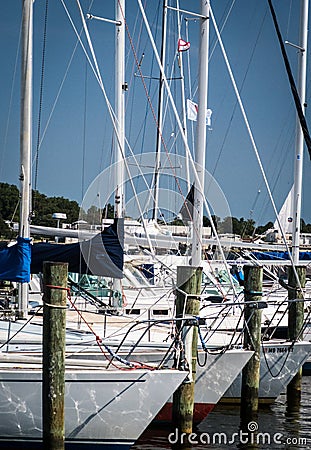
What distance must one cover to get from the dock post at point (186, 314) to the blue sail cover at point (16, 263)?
3.79 m

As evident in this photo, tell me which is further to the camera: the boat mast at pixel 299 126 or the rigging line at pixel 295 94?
the boat mast at pixel 299 126

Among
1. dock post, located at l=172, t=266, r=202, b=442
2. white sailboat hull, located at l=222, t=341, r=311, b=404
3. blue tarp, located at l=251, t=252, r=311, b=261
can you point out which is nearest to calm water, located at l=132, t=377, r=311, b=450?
white sailboat hull, located at l=222, t=341, r=311, b=404

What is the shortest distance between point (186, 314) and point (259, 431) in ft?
11.6

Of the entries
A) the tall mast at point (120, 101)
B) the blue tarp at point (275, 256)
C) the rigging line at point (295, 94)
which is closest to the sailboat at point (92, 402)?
the rigging line at point (295, 94)

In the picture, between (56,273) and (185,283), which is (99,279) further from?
(56,273)

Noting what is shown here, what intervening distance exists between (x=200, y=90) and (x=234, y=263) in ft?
39.2

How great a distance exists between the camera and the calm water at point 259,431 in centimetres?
1608

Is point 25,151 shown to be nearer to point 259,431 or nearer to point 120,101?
point 120,101

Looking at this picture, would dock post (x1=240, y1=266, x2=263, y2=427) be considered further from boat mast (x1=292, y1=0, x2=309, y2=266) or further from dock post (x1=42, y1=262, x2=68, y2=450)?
boat mast (x1=292, y1=0, x2=309, y2=266)

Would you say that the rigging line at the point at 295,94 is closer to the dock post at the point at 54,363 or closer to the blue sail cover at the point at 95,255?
the dock post at the point at 54,363

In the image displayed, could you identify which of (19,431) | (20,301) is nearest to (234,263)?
(20,301)

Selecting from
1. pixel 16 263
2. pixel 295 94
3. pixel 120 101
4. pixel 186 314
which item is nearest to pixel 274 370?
pixel 186 314

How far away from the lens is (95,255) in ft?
61.8

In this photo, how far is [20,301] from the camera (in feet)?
58.3
